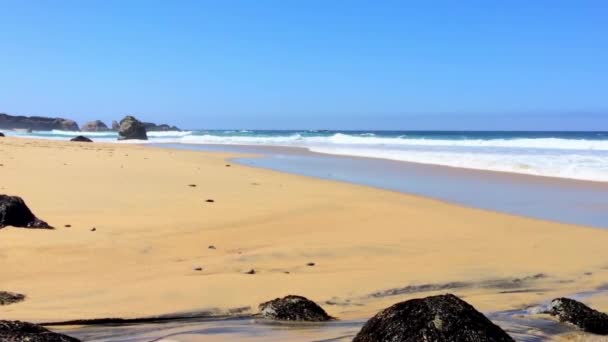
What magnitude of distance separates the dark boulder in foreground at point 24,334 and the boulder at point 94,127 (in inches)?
4278

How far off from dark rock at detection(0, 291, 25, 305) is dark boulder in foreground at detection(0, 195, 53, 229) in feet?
8.01

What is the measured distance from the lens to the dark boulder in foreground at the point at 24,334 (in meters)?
2.50

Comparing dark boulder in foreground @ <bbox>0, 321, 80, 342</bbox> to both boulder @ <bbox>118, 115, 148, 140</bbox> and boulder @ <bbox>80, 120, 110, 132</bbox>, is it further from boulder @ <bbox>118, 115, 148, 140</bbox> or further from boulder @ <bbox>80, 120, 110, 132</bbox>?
boulder @ <bbox>80, 120, 110, 132</bbox>

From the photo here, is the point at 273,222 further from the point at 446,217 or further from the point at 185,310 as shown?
the point at 185,310

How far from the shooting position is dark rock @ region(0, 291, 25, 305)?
13.5 feet

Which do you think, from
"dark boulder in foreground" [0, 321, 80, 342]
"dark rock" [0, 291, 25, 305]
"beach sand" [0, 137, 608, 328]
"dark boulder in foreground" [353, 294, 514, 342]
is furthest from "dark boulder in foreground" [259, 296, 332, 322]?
"dark rock" [0, 291, 25, 305]

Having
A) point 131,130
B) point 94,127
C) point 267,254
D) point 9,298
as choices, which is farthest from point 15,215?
point 94,127

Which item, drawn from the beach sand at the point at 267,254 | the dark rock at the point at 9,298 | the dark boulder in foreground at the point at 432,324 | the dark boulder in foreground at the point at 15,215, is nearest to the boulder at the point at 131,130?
the beach sand at the point at 267,254

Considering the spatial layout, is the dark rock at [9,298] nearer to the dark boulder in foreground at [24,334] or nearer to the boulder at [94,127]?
the dark boulder in foreground at [24,334]

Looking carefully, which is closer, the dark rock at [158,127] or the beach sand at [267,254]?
the beach sand at [267,254]

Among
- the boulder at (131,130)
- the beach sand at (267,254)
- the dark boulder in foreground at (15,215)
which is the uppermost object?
the boulder at (131,130)

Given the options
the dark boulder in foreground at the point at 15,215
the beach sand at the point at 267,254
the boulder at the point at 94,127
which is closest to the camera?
the beach sand at the point at 267,254

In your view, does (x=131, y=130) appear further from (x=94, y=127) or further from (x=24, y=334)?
(x=24, y=334)

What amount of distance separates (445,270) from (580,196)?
316 inches
